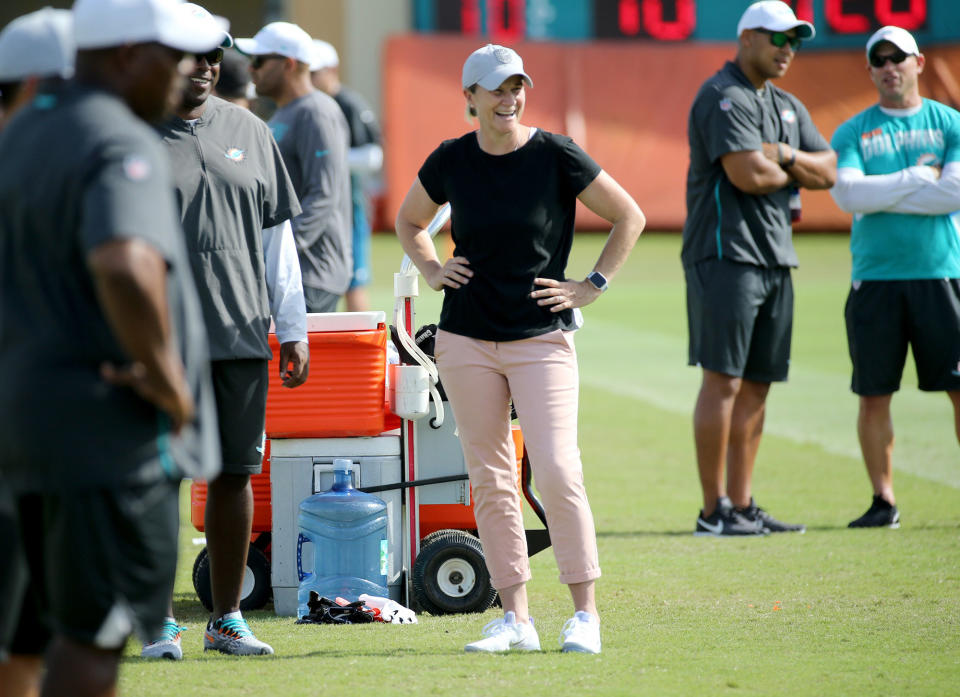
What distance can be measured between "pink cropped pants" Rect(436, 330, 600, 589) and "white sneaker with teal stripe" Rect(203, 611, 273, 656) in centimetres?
89

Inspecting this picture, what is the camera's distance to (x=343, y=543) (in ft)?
18.4

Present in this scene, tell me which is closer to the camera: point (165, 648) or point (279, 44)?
point (165, 648)

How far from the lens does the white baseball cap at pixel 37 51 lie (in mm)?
3289

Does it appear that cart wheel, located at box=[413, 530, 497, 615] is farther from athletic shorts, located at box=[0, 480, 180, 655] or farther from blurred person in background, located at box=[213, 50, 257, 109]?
blurred person in background, located at box=[213, 50, 257, 109]

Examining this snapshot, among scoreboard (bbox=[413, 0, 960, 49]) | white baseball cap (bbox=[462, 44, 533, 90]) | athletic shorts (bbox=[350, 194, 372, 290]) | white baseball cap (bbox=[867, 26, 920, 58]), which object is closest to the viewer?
white baseball cap (bbox=[462, 44, 533, 90])

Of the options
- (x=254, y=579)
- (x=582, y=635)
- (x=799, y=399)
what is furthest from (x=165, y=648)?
(x=799, y=399)

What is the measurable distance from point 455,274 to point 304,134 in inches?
98.6

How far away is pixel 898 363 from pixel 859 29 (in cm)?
2295

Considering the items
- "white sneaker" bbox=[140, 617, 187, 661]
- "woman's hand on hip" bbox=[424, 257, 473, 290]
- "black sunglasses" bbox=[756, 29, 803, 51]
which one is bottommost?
"white sneaker" bbox=[140, 617, 187, 661]

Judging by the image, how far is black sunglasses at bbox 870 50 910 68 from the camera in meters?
7.35

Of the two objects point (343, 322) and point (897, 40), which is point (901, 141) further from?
point (343, 322)

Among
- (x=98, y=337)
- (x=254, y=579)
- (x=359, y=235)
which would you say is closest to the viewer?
(x=98, y=337)

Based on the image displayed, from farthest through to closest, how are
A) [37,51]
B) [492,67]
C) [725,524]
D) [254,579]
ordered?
[725,524] → [254,579] → [492,67] → [37,51]

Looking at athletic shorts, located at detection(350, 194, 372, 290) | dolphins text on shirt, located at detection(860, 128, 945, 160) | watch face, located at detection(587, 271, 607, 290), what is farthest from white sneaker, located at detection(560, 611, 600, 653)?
athletic shorts, located at detection(350, 194, 372, 290)
